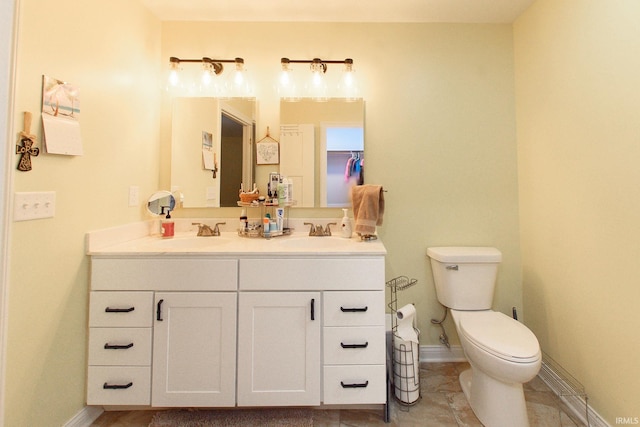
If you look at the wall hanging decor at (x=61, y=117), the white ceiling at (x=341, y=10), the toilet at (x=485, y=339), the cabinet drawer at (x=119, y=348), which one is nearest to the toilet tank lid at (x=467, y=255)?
the toilet at (x=485, y=339)

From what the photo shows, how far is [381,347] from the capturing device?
1.39 m

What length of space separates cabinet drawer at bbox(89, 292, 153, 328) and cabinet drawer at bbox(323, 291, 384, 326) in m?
0.88

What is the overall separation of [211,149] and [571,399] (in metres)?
2.59

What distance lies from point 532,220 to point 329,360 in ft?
5.13

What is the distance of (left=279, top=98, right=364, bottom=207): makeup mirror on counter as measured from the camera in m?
1.95

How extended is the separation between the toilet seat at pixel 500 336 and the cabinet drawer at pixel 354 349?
1.59 feet

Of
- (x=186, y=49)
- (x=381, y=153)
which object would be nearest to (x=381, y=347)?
(x=381, y=153)

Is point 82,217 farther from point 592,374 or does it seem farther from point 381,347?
point 592,374

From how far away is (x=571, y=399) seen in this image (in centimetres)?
150

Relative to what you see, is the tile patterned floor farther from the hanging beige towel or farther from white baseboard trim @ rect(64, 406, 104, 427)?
the hanging beige towel

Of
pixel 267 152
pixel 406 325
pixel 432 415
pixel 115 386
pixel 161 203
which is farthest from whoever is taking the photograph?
pixel 267 152

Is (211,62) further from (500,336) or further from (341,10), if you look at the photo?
(500,336)

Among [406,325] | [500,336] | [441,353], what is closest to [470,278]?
[500,336]

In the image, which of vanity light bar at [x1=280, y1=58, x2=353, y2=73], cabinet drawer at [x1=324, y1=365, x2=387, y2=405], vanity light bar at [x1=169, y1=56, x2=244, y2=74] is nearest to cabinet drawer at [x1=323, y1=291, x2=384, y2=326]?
cabinet drawer at [x1=324, y1=365, x2=387, y2=405]
